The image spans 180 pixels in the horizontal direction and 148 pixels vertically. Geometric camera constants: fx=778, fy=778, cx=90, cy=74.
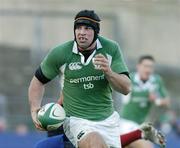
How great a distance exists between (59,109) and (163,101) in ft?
15.6

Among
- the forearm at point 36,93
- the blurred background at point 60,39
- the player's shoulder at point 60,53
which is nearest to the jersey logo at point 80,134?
the forearm at point 36,93

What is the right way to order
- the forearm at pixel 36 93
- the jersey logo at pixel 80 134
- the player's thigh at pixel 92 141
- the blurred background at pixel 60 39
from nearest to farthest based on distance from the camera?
the player's thigh at pixel 92 141 < the jersey logo at pixel 80 134 < the forearm at pixel 36 93 < the blurred background at pixel 60 39

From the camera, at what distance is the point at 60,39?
64.7 feet

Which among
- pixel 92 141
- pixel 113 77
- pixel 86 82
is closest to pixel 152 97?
pixel 86 82

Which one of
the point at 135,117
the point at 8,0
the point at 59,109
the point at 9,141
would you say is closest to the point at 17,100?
the point at 9,141

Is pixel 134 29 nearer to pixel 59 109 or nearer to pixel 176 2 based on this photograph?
pixel 176 2

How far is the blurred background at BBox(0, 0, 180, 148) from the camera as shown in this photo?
17.3 metres

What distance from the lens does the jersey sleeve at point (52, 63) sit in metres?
8.22

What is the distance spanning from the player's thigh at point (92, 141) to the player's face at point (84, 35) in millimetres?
936

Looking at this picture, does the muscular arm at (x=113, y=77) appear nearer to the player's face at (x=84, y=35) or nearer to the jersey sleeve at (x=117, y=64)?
the jersey sleeve at (x=117, y=64)

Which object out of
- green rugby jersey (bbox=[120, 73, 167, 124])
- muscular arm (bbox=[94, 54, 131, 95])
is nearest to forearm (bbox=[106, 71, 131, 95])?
muscular arm (bbox=[94, 54, 131, 95])

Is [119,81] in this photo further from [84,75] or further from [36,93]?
[36,93]

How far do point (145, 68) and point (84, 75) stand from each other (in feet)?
16.0

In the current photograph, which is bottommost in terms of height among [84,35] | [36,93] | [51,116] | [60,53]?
[51,116]
